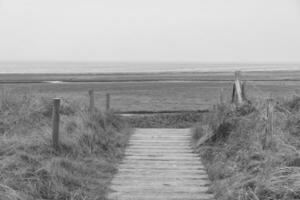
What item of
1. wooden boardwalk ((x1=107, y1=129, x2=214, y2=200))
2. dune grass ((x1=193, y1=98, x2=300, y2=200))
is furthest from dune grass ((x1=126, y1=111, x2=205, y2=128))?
dune grass ((x1=193, y1=98, x2=300, y2=200))

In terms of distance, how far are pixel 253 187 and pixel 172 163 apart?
275 centimetres

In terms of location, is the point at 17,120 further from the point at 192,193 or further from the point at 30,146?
the point at 192,193

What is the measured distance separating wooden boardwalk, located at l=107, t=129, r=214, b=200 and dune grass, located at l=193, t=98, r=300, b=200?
239mm

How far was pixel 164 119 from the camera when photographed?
14.2 metres

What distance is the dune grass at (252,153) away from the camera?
4863 millimetres

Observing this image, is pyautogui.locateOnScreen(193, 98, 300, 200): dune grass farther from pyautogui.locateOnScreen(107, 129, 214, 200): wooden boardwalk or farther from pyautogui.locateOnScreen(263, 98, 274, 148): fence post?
pyautogui.locateOnScreen(107, 129, 214, 200): wooden boardwalk

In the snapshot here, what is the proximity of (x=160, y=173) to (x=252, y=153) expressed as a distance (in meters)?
1.51

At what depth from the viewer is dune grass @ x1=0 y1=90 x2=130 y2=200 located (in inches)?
213

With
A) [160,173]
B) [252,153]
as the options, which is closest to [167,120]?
[160,173]

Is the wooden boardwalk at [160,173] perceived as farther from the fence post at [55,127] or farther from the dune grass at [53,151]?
the fence post at [55,127]

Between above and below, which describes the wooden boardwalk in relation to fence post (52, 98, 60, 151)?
below

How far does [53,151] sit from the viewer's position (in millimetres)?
6969

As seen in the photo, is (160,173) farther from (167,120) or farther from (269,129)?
(167,120)

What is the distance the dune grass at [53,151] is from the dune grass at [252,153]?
1721mm
